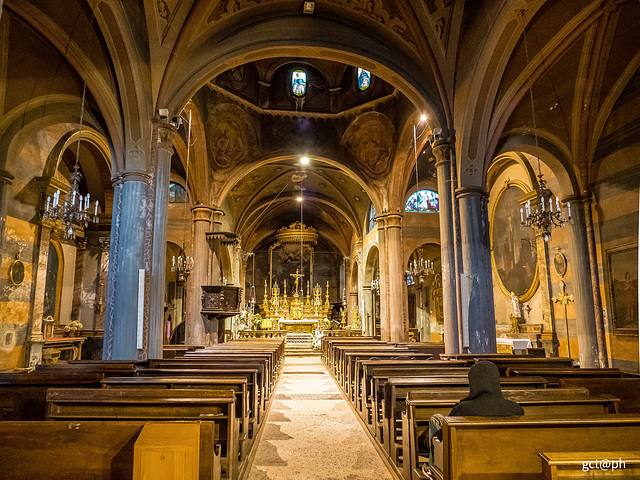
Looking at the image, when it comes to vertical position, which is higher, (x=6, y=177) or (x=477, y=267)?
(x=6, y=177)

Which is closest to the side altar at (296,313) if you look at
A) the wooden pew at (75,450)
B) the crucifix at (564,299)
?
the crucifix at (564,299)

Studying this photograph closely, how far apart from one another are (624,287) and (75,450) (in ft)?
33.4

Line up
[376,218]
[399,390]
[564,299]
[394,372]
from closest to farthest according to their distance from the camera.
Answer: [399,390], [394,372], [564,299], [376,218]

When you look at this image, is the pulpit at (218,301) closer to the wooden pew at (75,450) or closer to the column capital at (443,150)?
the column capital at (443,150)

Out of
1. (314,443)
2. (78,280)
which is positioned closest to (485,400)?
(314,443)

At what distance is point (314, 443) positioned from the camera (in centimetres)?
493

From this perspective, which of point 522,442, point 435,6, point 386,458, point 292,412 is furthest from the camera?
point 435,6

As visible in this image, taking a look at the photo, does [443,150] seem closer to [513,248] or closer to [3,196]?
[513,248]

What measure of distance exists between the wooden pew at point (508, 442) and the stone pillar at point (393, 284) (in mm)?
12355

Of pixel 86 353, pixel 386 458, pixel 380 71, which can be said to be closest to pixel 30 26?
pixel 380 71

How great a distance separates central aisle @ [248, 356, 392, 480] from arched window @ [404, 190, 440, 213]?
35.7 feet

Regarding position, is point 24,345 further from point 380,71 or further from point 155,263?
point 380,71

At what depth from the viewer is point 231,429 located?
3.37 m

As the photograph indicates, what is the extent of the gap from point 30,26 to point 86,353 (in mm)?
9898
